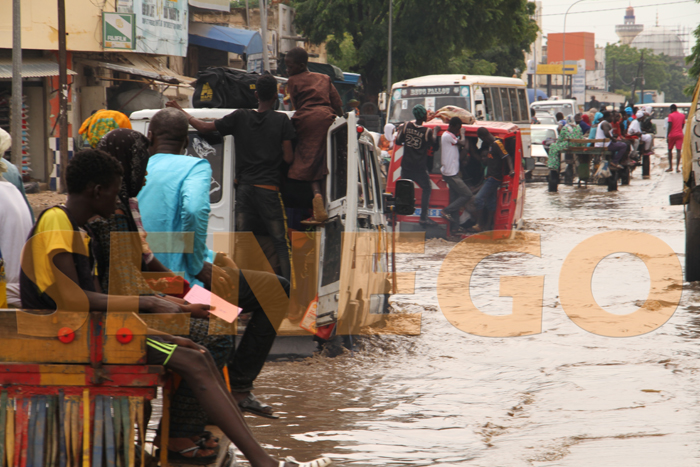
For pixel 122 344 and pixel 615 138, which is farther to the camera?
pixel 615 138

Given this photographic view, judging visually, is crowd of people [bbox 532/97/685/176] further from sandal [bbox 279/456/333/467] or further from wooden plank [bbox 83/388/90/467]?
wooden plank [bbox 83/388/90/467]

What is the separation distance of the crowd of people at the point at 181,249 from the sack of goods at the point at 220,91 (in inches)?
10.9

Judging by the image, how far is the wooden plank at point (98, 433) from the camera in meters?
3.23

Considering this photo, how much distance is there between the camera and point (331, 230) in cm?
609

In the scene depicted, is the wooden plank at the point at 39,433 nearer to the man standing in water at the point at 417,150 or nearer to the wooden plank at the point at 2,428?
the wooden plank at the point at 2,428

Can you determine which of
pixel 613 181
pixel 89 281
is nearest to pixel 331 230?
pixel 89 281

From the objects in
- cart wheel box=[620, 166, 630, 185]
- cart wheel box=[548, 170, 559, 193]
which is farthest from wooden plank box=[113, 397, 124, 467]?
cart wheel box=[620, 166, 630, 185]

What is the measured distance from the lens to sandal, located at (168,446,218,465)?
386cm

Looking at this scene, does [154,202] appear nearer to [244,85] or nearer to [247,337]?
[247,337]

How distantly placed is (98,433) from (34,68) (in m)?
16.3

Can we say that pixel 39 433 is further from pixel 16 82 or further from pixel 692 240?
pixel 16 82

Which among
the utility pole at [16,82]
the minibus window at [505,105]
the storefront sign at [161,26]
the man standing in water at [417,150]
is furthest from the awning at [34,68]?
the minibus window at [505,105]

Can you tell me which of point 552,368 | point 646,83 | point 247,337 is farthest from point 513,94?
point 646,83

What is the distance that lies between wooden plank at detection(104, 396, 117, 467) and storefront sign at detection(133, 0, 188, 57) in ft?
62.7
